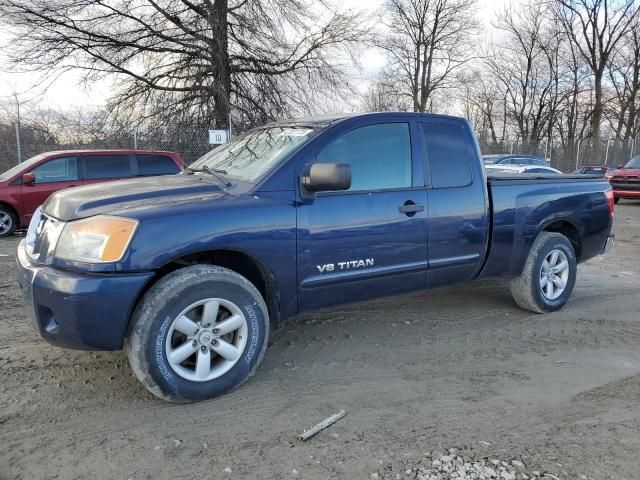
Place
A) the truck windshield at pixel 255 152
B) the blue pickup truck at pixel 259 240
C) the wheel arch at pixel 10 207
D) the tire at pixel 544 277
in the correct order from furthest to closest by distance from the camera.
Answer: the wheel arch at pixel 10 207
the tire at pixel 544 277
the truck windshield at pixel 255 152
the blue pickup truck at pixel 259 240

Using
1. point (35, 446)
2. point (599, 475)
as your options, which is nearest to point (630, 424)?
point (599, 475)

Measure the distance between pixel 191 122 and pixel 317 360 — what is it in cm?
1551

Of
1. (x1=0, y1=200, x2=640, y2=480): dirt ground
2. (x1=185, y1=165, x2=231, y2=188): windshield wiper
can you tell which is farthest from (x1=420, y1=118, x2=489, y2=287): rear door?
(x1=185, y1=165, x2=231, y2=188): windshield wiper

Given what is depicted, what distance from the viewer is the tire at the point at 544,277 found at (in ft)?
15.7

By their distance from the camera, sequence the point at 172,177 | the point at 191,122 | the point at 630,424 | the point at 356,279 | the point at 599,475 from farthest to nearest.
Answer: the point at 191,122 < the point at 172,177 < the point at 356,279 < the point at 630,424 < the point at 599,475

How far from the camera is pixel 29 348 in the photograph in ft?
12.5

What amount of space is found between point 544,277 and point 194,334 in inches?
138

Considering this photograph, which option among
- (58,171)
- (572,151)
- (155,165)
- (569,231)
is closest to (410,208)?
(569,231)

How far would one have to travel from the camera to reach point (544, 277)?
4945 mm

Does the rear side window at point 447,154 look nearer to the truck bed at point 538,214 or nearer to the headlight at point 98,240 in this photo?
the truck bed at point 538,214

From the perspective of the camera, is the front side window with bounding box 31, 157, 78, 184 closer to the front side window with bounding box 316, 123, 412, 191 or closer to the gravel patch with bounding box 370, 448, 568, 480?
the front side window with bounding box 316, 123, 412, 191

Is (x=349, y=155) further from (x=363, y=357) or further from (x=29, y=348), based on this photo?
(x=29, y=348)

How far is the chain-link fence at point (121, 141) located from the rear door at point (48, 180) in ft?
15.4

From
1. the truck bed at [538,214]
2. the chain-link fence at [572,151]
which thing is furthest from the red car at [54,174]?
the chain-link fence at [572,151]
